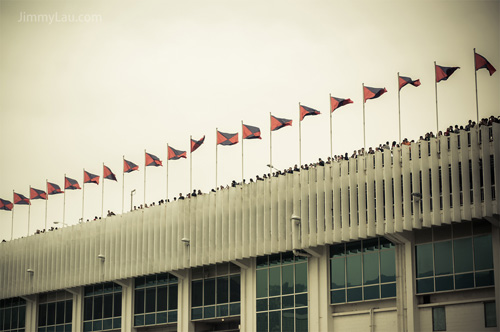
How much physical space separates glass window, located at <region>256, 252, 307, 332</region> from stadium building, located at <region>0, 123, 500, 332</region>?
0.09 meters

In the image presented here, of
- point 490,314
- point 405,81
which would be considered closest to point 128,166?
point 405,81

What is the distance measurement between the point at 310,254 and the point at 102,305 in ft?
80.8

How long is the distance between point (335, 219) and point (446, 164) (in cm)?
945

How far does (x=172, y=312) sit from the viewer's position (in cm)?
7538

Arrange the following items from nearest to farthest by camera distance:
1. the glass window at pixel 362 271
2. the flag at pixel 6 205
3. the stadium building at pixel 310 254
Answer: the stadium building at pixel 310 254 → the glass window at pixel 362 271 → the flag at pixel 6 205

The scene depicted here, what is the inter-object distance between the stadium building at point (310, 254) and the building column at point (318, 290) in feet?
0.37

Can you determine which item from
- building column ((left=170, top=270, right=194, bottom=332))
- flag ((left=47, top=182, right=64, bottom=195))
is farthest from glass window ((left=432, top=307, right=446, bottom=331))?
flag ((left=47, top=182, right=64, bottom=195))

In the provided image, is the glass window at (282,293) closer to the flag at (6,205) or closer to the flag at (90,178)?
the flag at (90,178)

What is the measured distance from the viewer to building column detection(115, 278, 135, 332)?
7844 cm

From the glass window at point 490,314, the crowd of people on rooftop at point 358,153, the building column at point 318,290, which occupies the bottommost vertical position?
the glass window at point 490,314

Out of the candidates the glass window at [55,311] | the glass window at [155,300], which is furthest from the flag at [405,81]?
the glass window at [55,311]

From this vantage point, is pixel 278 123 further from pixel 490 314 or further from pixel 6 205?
pixel 6 205

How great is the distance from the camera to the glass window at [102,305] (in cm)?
8044

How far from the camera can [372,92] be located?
63.2 metres
